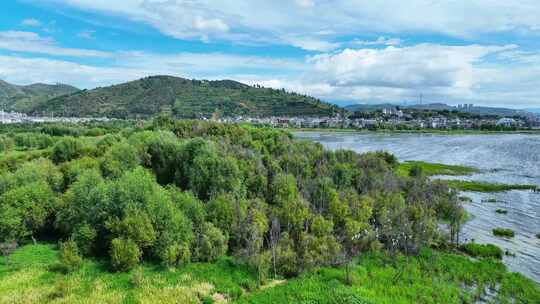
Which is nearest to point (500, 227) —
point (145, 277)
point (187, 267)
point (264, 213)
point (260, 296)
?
point (264, 213)

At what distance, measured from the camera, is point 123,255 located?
25.3 meters

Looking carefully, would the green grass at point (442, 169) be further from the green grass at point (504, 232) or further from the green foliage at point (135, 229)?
the green foliage at point (135, 229)

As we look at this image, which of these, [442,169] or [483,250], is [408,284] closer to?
[483,250]

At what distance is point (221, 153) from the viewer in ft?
141

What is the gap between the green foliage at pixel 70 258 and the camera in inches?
983

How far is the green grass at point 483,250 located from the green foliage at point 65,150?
4992 centimetres

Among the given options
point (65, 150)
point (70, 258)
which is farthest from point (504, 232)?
point (65, 150)

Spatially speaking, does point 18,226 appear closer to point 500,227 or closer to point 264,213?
point 264,213

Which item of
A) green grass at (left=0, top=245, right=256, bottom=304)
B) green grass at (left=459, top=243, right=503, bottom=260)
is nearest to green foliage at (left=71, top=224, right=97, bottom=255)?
green grass at (left=0, top=245, right=256, bottom=304)

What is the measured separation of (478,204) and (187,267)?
4245cm

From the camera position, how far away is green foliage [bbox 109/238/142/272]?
25.2 m

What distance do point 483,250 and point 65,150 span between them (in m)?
56.0

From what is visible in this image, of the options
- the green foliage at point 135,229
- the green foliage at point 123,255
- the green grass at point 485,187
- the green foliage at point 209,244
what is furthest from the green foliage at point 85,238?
the green grass at point 485,187

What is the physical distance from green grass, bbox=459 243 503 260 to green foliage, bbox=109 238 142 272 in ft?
90.3
